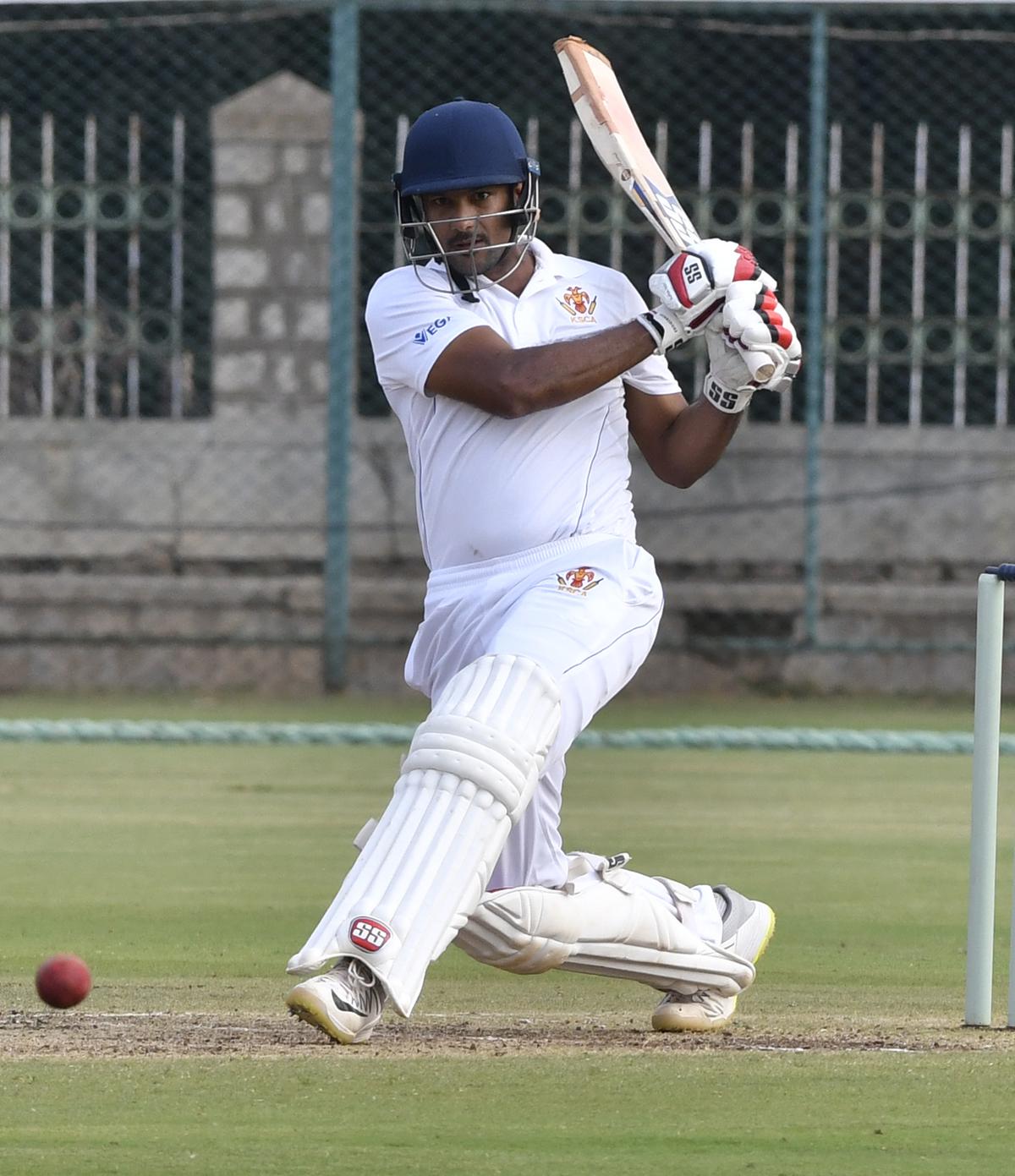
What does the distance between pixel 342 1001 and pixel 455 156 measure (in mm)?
1448

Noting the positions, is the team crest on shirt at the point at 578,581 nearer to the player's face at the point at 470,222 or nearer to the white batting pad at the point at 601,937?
the white batting pad at the point at 601,937

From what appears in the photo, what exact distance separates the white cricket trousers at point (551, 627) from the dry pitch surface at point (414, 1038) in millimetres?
261

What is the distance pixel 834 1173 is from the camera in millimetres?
2910

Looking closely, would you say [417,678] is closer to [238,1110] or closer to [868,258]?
[238,1110]

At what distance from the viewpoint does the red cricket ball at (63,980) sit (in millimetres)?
3750

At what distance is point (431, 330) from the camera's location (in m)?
4.09

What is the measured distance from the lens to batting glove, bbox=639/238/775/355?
399cm

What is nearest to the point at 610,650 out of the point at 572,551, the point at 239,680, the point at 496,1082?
the point at 572,551

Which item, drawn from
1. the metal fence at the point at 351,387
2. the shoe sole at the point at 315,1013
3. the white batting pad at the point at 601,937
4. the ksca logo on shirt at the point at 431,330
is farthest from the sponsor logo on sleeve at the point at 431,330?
the metal fence at the point at 351,387

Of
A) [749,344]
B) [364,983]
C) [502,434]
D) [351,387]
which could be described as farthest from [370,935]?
[351,387]

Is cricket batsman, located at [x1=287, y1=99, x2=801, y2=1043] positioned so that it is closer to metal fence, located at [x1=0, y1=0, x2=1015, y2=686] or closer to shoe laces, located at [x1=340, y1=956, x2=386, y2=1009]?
shoe laces, located at [x1=340, y1=956, x2=386, y2=1009]

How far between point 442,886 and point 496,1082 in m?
0.31

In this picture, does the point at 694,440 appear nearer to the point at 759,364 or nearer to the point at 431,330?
the point at 759,364

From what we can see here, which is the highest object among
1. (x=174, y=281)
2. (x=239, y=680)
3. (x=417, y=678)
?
(x=174, y=281)
